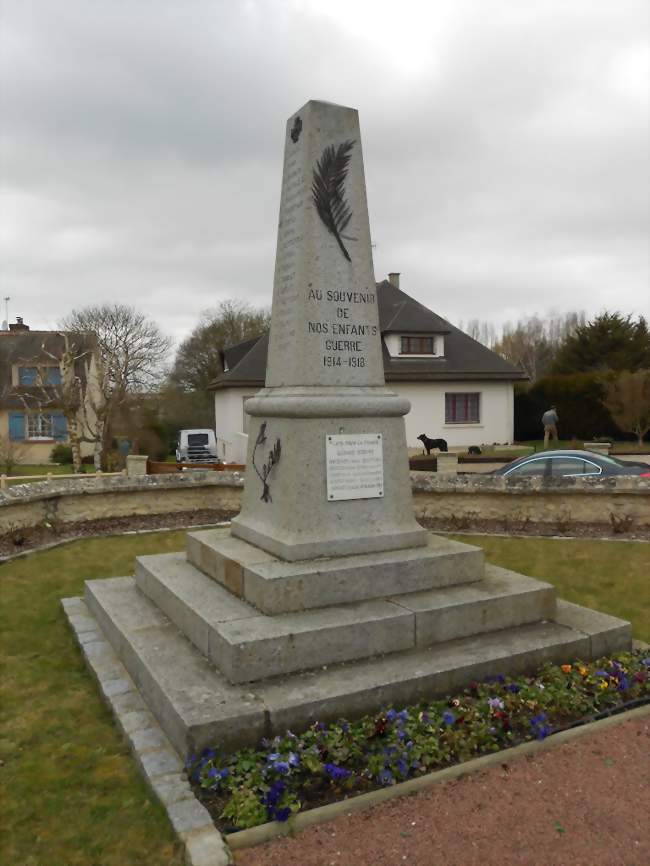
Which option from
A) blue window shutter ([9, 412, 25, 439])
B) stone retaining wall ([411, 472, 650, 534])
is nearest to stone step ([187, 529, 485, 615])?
stone retaining wall ([411, 472, 650, 534])

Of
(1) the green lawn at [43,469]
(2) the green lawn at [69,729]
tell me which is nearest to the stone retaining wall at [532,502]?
(2) the green lawn at [69,729]

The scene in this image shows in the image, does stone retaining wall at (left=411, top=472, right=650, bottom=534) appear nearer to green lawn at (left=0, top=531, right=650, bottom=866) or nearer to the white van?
green lawn at (left=0, top=531, right=650, bottom=866)

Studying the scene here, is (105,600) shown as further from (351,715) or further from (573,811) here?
(573,811)

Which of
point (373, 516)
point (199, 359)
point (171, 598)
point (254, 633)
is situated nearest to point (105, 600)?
point (171, 598)

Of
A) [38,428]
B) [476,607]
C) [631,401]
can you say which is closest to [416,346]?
[631,401]

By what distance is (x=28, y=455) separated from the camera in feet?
109

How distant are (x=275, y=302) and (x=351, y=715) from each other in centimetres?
358

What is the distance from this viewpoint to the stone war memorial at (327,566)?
4.46 m

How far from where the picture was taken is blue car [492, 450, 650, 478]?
37.9 feet

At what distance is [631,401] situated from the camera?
26.4 m

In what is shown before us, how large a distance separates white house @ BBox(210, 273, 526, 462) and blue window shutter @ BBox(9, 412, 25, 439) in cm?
1320

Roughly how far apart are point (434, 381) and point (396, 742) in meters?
23.6

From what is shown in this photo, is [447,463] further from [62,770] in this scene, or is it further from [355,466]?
[62,770]

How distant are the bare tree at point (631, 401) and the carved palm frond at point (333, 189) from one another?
23.8 metres
